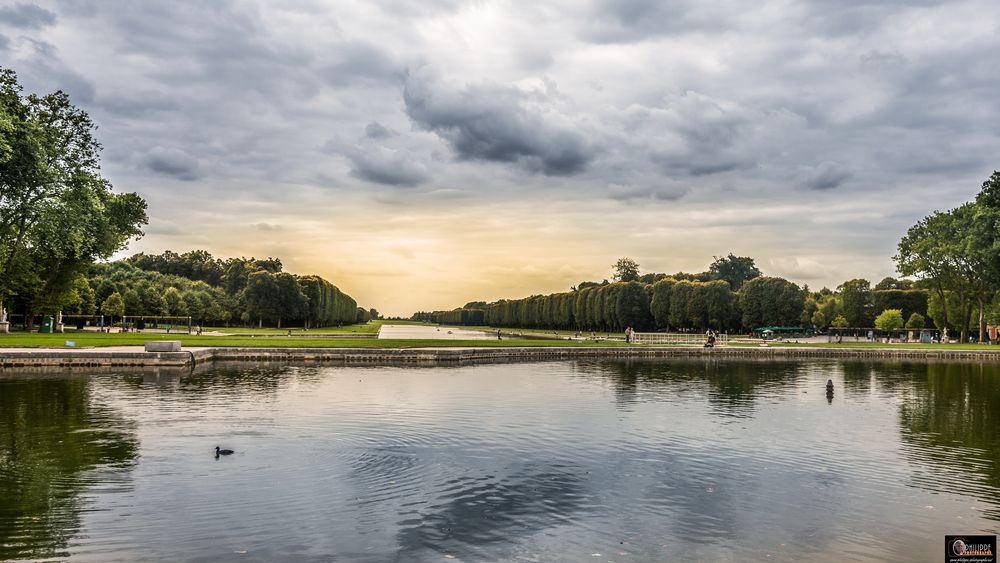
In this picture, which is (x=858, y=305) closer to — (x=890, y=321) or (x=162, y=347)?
(x=890, y=321)

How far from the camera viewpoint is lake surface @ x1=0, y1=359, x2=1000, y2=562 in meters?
10.3

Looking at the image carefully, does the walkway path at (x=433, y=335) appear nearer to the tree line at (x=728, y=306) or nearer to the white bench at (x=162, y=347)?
the tree line at (x=728, y=306)

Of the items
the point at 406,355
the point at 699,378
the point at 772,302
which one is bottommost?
the point at 699,378

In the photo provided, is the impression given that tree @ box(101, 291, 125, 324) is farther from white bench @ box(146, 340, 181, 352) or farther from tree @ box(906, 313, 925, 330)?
tree @ box(906, 313, 925, 330)

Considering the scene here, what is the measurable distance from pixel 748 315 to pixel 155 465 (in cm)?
9571

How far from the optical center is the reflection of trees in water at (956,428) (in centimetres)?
1554

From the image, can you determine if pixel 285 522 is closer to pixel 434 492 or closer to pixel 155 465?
pixel 434 492

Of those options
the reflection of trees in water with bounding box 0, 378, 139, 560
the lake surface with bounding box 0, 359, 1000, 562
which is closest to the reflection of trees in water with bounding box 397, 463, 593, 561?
the lake surface with bounding box 0, 359, 1000, 562

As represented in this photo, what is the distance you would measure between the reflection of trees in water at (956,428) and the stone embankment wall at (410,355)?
2265 cm

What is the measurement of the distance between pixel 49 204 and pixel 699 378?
140 feet

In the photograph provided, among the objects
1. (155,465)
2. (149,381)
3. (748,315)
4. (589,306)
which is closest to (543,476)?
(155,465)

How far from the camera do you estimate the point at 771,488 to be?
13719 millimetres

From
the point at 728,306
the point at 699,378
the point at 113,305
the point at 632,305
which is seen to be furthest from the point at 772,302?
the point at 113,305

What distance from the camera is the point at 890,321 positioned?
101 meters
